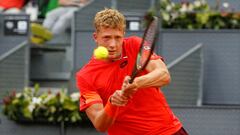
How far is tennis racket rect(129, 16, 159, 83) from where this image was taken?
4.48 m

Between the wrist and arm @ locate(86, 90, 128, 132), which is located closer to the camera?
arm @ locate(86, 90, 128, 132)

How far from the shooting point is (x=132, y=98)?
4.95 meters

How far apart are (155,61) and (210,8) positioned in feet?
16.2

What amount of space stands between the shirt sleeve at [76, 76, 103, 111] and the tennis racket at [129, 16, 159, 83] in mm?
413

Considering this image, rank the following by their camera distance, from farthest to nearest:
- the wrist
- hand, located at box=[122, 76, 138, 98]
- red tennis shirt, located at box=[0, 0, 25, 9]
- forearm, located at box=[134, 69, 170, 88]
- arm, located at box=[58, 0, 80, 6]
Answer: red tennis shirt, located at box=[0, 0, 25, 9] → arm, located at box=[58, 0, 80, 6] → the wrist → forearm, located at box=[134, 69, 170, 88] → hand, located at box=[122, 76, 138, 98]

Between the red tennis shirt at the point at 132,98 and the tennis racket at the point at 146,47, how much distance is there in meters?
0.22

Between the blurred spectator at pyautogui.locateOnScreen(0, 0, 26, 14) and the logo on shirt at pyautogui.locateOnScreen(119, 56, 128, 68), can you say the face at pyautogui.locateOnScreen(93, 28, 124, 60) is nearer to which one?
the logo on shirt at pyautogui.locateOnScreen(119, 56, 128, 68)

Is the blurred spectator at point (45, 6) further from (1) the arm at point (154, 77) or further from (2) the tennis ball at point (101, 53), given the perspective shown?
(2) the tennis ball at point (101, 53)

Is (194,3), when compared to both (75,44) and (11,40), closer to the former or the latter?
(75,44)

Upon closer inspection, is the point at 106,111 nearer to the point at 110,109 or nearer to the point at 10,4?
the point at 110,109

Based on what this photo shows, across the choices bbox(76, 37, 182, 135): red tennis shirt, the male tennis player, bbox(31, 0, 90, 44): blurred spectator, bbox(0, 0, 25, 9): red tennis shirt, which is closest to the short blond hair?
the male tennis player

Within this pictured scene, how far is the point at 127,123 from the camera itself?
5055 mm

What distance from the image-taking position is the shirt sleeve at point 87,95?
4.93 meters

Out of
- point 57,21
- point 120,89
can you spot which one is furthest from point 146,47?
point 57,21
